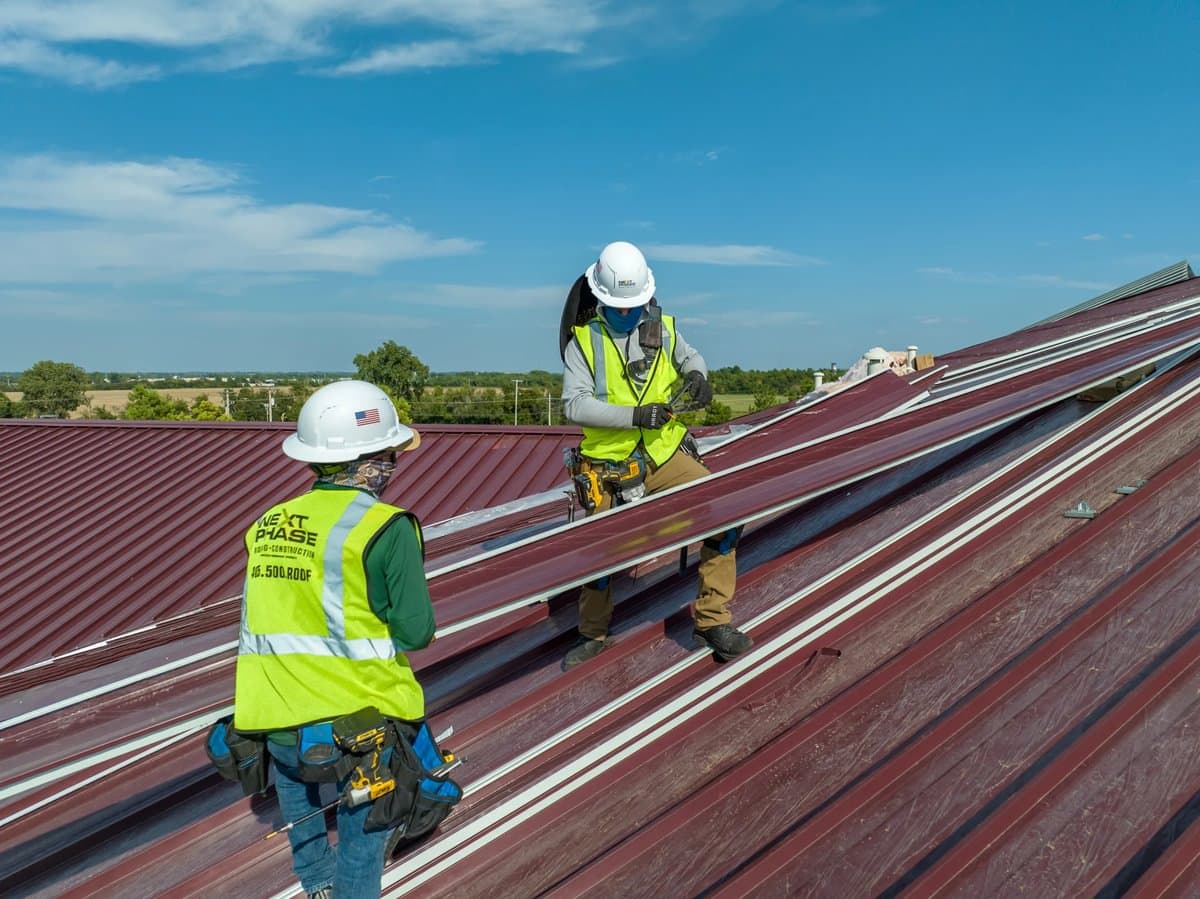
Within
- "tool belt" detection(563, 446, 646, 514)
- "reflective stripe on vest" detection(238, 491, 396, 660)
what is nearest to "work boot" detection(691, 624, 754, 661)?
"tool belt" detection(563, 446, 646, 514)

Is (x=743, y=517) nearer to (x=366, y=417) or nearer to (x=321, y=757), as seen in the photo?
(x=366, y=417)

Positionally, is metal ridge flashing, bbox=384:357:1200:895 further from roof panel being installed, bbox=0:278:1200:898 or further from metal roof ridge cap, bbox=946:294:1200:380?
metal roof ridge cap, bbox=946:294:1200:380

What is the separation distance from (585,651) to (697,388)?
1326 millimetres

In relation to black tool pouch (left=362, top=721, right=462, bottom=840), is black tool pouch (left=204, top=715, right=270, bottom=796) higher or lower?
higher

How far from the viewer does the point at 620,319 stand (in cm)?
391

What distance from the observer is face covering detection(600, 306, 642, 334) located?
3.89m

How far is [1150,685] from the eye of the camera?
2.87 metres

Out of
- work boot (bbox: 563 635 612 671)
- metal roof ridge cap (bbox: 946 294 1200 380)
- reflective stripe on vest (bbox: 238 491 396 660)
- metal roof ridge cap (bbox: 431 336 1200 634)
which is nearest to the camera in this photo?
reflective stripe on vest (bbox: 238 491 396 660)

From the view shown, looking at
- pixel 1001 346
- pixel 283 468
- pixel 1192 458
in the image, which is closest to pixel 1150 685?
pixel 1192 458

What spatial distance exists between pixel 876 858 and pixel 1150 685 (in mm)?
1205

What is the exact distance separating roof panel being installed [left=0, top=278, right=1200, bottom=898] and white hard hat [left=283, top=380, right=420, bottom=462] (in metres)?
0.65

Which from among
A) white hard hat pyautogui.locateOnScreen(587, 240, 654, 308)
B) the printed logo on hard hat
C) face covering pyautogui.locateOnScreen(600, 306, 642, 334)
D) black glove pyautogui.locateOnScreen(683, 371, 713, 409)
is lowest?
black glove pyautogui.locateOnScreen(683, 371, 713, 409)

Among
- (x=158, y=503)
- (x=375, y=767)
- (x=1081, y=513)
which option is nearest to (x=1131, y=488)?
(x=1081, y=513)

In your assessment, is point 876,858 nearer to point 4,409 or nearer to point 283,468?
point 283,468
